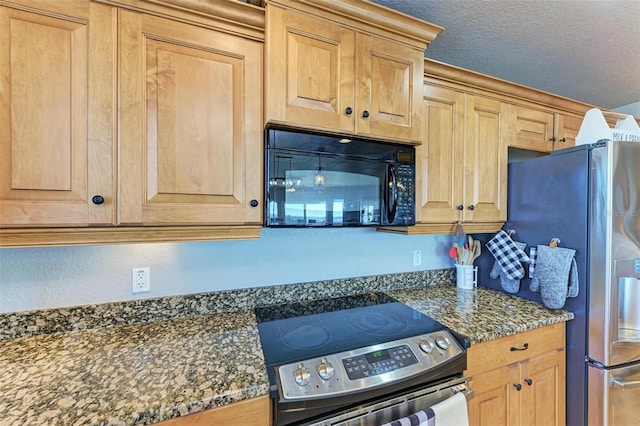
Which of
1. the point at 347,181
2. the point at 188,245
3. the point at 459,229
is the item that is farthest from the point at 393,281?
the point at 188,245

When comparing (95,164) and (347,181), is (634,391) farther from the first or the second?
(95,164)

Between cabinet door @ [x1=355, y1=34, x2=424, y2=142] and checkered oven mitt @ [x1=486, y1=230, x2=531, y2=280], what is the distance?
2.80 feet

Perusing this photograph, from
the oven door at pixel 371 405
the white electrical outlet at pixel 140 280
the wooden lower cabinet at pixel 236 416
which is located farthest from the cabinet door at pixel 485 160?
the white electrical outlet at pixel 140 280

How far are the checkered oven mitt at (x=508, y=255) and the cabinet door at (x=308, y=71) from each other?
117 cm

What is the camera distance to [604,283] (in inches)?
49.8

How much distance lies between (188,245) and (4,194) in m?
0.62

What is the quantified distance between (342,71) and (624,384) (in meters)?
1.93

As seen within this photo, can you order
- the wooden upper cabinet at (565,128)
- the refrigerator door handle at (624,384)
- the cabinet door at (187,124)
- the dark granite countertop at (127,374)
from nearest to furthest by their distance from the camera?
the dark granite countertop at (127,374), the cabinet door at (187,124), the refrigerator door handle at (624,384), the wooden upper cabinet at (565,128)

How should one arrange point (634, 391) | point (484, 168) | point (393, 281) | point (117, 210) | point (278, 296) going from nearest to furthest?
point (117, 210) < point (634, 391) < point (278, 296) < point (484, 168) < point (393, 281)

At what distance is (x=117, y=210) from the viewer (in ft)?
3.06

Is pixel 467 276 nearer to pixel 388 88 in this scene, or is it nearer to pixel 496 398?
pixel 496 398

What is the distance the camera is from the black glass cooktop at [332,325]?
1020 millimetres

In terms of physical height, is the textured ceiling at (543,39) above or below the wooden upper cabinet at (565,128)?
above

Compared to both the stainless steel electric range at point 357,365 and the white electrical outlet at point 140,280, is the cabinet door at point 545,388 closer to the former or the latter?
the stainless steel electric range at point 357,365
